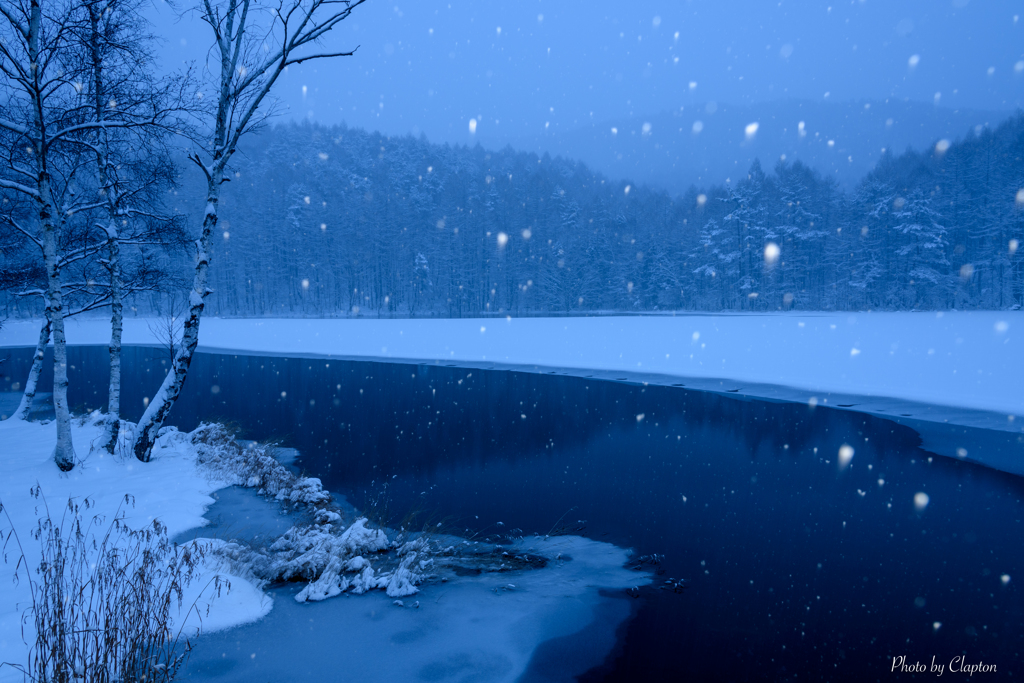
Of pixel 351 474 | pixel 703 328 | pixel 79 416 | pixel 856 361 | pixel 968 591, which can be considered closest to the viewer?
pixel 968 591

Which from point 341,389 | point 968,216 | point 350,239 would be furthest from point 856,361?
point 350,239

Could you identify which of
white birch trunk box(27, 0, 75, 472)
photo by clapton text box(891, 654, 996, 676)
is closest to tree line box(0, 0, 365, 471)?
white birch trunk box(27, 0, 75, 472)

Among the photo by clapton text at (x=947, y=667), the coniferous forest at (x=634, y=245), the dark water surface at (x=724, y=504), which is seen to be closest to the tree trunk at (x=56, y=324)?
the dark water surface at (x=724, y=504)

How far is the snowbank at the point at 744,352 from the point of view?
18344 mm

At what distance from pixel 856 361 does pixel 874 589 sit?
70.9 feet

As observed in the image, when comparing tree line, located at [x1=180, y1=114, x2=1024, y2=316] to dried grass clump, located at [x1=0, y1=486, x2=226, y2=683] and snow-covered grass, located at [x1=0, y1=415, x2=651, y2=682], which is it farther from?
dried grass clump, located at [x1=0, y1=486, x2=226, y2=683]

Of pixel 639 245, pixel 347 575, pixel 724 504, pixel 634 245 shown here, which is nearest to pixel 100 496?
pixel 347 575

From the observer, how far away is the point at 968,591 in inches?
245

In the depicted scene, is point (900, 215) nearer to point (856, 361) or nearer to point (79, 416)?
point (856, 361)

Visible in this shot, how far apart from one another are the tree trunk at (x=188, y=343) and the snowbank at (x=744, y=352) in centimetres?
1711

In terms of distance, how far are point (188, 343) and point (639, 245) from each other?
246 feet

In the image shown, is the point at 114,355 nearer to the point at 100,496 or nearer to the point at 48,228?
the point at 48,228

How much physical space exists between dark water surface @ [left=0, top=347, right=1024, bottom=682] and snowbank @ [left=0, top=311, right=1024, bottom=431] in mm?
3530

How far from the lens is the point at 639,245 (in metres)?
79.2
